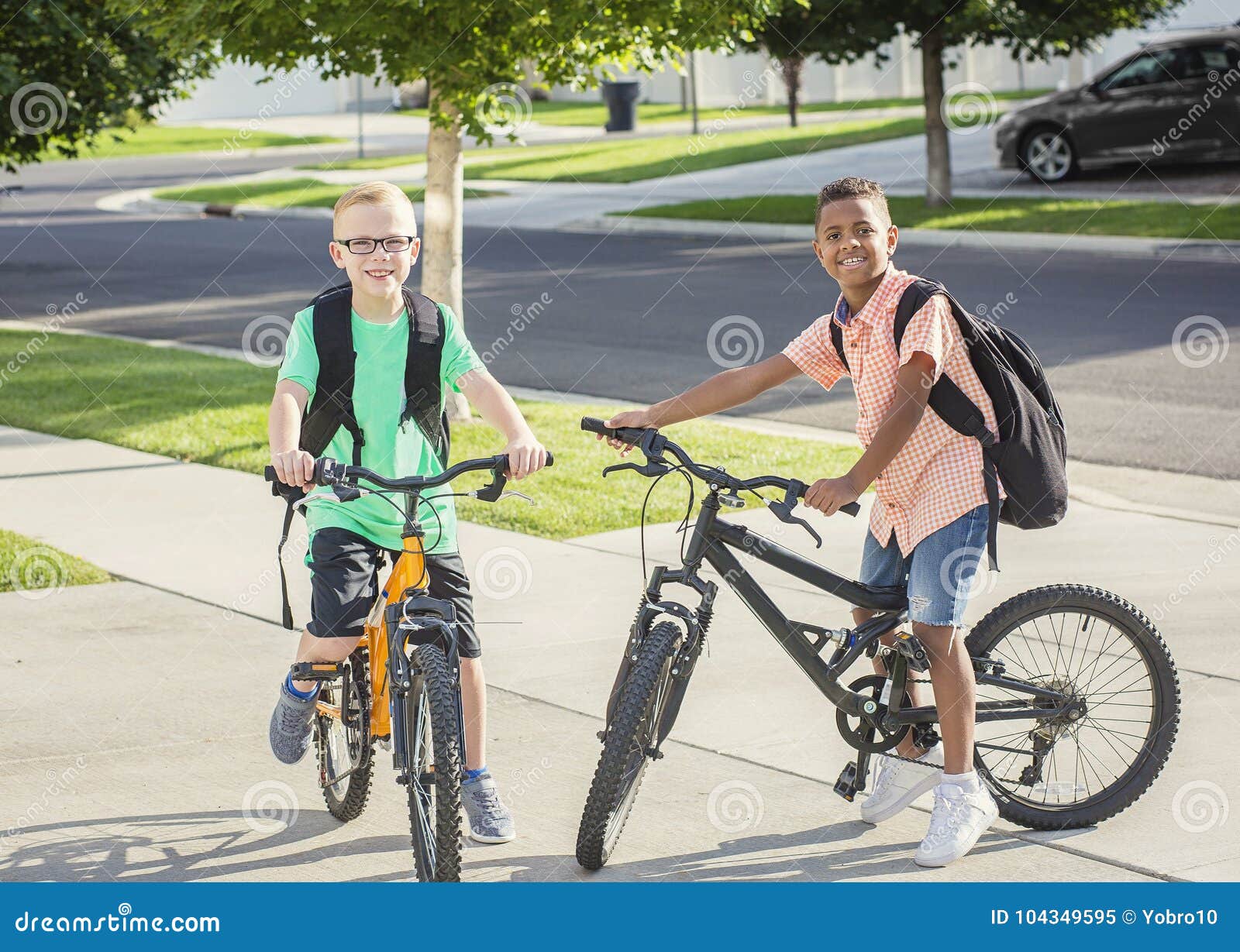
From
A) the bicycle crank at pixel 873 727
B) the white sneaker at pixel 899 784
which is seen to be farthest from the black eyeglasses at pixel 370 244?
the white sneaker at pixel 899 784

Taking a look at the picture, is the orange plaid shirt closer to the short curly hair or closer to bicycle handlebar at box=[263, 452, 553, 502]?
the short curly hair

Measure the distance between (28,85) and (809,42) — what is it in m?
9.69

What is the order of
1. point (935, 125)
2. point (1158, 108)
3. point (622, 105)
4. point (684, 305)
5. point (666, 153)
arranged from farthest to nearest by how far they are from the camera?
point (622, 105) → point (666, 153) → point (1158, 108) → point (935, 125) → point (684, 305)

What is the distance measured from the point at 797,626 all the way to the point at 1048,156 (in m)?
20.5

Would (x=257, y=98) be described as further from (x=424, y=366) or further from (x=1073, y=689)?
(x=1073, y=689)

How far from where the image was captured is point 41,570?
274 inches

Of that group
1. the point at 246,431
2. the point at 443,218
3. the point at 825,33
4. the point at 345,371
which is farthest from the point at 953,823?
the point at 825,33

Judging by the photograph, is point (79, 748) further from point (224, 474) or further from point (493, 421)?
point (224, 474)

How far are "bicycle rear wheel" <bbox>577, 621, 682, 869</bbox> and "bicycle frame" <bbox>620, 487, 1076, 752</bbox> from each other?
0.12 ft

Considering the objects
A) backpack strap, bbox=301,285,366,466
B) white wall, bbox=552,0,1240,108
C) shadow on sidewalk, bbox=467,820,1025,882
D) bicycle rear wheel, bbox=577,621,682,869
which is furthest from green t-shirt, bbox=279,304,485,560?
white wall, bbox=552,0,1240,108

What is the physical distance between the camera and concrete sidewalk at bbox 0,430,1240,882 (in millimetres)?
4184

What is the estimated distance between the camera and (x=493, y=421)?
3986 millimetres

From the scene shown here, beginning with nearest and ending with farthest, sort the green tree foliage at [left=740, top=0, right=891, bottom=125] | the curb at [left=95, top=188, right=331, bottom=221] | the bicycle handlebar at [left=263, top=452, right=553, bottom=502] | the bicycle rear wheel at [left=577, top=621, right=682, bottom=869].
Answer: the bicycle handlebar at [left=263, top=452, right=553, bottom=502] < the bicycle rear wheel at [left=577, top=621, right=682, bottom=869] < the green tree foliage at [left=740, top=0, right=891, bottom=125] < the curb at [left=95, top=188, right=331, bottom=221]

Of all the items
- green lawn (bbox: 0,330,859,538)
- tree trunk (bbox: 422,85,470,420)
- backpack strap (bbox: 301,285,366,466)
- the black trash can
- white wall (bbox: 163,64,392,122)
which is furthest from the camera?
white wall (bbox: 163,64,392,122)
